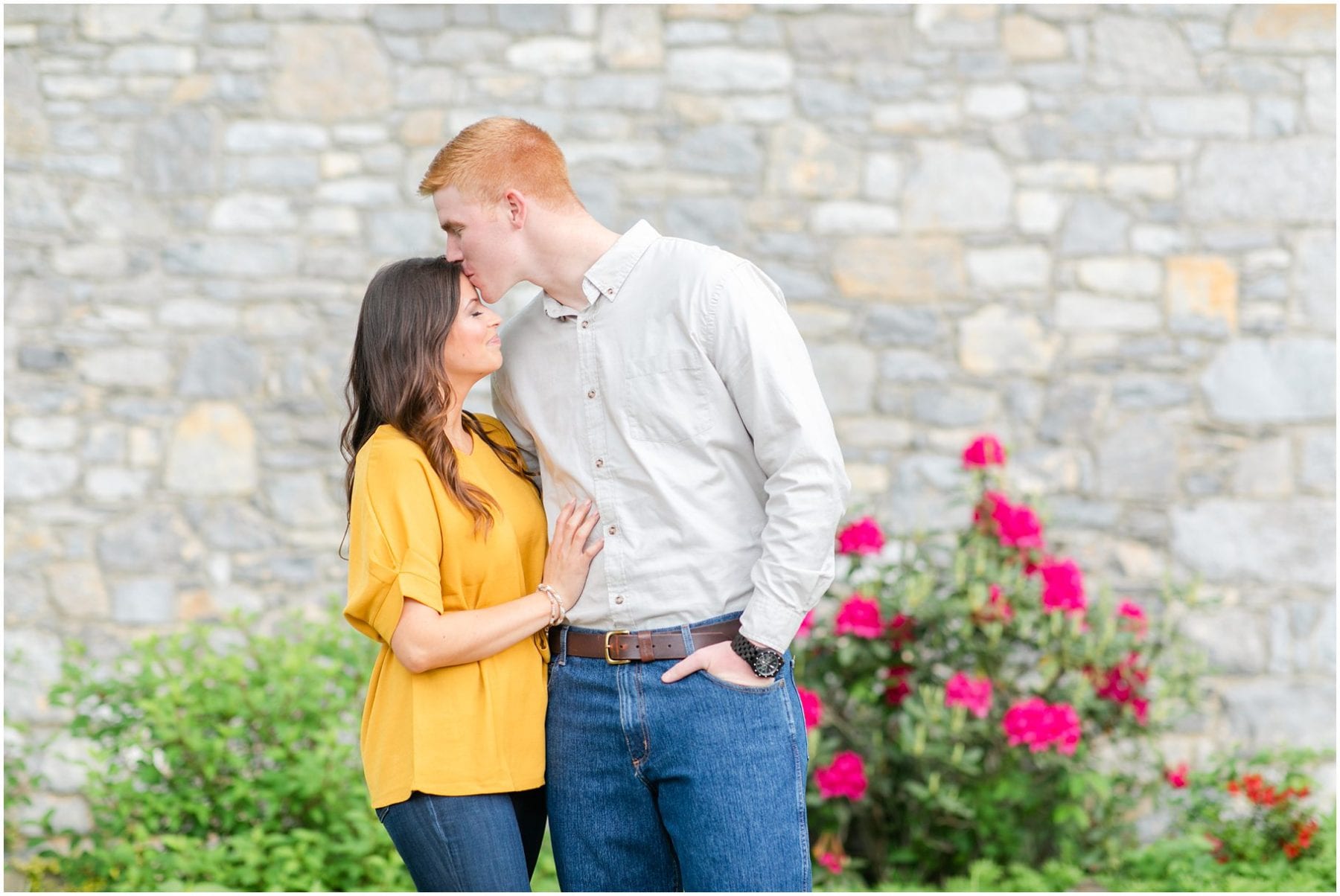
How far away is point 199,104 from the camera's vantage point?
4434 mm

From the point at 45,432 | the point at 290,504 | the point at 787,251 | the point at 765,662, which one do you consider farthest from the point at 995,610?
the point at 45,432

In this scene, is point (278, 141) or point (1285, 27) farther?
point (278, 141)

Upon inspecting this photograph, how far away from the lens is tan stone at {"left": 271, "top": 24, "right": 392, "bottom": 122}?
14.5 ft

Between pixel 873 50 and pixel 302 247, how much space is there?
229 centimetres

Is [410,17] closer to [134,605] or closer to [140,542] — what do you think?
[140,542]

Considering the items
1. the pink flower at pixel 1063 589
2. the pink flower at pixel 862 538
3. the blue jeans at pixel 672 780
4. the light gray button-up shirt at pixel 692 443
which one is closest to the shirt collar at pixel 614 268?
the light gray button-up shirt at pixel 692 443

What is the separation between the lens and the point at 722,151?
4.38m

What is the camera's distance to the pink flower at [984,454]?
3768 millimetres

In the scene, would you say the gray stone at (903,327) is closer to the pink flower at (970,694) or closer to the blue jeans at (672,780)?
the pink flower at (970,694)

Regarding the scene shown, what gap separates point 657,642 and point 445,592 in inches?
14.7

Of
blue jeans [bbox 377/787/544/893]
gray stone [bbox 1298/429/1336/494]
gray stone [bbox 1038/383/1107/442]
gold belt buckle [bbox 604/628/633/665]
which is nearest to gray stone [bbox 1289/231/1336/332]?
gray stone [bbox 1298/429/1336/494]

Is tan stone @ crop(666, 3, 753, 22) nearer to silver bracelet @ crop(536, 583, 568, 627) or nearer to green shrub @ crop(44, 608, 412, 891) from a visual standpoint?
green shrub @ crop(44, 608, 412, 891)

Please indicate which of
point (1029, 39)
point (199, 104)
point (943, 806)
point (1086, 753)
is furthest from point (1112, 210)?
point (199, 104)

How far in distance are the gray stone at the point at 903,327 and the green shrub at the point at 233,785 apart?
2.19 metres
